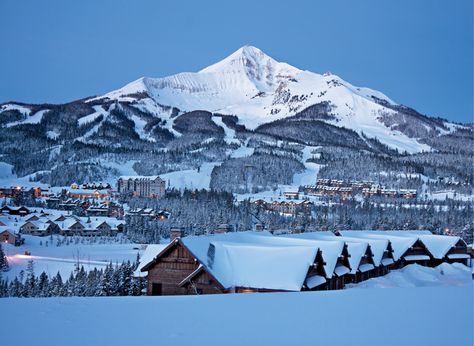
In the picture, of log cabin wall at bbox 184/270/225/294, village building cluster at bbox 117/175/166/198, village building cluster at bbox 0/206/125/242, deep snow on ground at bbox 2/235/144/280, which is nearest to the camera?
log cabin wall at bbox 184/270/225/294

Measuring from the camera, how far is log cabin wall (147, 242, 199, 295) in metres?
21.1

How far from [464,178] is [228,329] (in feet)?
610

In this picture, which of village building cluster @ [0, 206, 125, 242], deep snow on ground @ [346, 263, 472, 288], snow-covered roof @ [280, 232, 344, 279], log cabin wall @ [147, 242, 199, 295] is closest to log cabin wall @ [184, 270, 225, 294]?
log cabin wall @ [147, 242, 199, 295]

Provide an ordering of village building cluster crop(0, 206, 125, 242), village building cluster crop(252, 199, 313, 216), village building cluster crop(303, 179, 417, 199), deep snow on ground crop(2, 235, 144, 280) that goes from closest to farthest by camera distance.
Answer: deep snow on ground crop(2, 235, 144, 280) < village building cluster crop(0, 206, 125, 242) < village building cluster crop(252, 199, 313, 216) < village building cluster crop(303, 179, 417, 199)

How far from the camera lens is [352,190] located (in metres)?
157

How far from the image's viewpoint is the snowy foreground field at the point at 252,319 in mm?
8078

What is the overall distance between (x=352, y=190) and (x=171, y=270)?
140 m

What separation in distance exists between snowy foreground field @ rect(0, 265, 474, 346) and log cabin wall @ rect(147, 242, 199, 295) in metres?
10.0

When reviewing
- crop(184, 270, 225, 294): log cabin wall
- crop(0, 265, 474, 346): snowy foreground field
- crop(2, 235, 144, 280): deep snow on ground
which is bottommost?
crop(2, 235, 144, 280): deep snow on ground

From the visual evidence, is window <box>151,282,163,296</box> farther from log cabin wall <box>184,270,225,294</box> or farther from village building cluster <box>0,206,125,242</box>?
village building cluster <box>0,206,125,242</box>

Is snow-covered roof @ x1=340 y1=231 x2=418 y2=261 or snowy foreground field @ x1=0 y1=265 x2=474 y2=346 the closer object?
snowy foreground field @ x1=0 y1=265 x2=474 y2=346

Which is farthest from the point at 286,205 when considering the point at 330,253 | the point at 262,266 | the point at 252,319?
the point at 252,319

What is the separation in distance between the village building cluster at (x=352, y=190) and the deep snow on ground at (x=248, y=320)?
457 ft

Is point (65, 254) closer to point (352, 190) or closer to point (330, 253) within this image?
point (330, 253)
